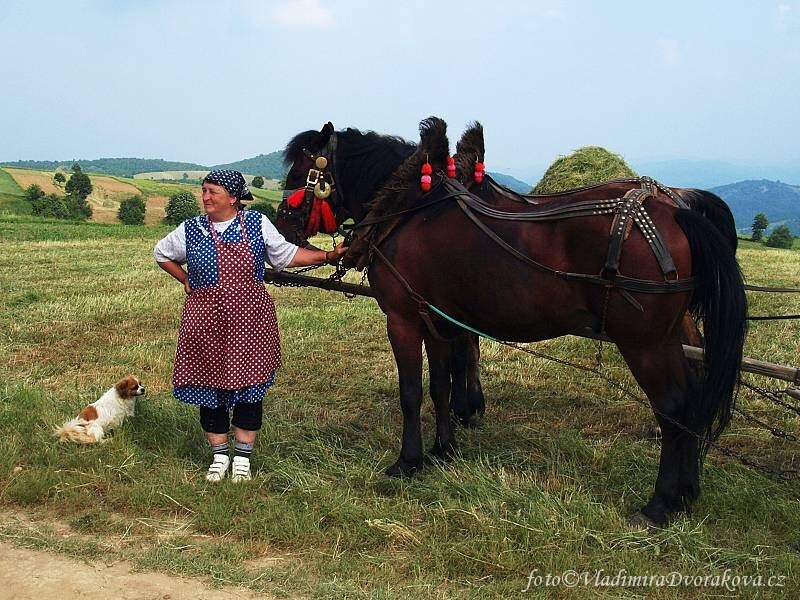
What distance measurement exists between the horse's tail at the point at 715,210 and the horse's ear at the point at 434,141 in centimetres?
133

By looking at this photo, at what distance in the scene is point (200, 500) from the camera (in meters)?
3.67

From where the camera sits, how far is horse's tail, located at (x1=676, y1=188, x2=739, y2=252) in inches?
145

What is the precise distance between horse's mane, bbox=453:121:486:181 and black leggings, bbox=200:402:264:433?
72.9 inches

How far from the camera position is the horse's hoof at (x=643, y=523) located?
10.8 ft

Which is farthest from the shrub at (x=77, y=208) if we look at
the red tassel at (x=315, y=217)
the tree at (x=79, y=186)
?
the red tassel at (x=315, y=217)

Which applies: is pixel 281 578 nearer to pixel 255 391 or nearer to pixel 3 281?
pixel 255 391

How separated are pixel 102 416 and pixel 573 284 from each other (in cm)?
313

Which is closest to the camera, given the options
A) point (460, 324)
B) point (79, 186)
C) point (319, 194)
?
point (460, 324)

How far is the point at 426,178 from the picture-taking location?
383 cm

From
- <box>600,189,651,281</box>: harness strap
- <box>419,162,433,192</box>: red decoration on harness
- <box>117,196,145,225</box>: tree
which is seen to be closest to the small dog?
<box>419,162,433,192</box>: red decoration on harness

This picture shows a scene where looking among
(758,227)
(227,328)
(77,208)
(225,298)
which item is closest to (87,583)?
(227,328)

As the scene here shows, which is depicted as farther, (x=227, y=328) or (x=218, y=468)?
(x=218, y=468)

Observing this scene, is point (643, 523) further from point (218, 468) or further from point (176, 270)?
point (176, 270)

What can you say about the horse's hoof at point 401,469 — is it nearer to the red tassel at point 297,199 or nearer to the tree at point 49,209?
the red tassel at point 297,199
